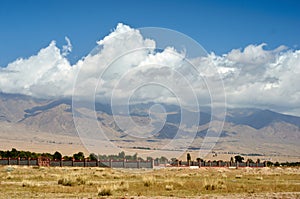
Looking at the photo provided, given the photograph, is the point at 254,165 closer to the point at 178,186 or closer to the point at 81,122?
the point at 81,122

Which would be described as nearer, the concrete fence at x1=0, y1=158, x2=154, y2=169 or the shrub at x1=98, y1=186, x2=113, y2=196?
the shrub at x1=98, y1=186, x2=113, y2=196

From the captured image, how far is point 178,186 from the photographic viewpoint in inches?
1561

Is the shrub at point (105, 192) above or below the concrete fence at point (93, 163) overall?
below

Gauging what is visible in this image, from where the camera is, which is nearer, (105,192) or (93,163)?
(105,192)

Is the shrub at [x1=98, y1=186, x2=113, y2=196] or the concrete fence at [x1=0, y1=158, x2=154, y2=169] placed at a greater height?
the concrete fence at [x1=0, y1=158, x2=154, y2=169]

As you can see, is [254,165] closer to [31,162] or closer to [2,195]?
[31,162]

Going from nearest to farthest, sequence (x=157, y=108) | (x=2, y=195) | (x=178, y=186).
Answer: (x=2, y=195) < (x=178, y=186) < (x=157, y=108)

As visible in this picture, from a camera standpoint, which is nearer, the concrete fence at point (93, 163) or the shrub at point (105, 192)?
the shrub at point (105, 192)

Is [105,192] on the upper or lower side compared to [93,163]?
lower

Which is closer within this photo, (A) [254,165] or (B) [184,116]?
(B) [184,116]

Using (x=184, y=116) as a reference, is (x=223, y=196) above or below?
below

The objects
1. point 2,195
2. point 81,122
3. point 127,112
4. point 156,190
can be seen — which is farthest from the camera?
point 81,122

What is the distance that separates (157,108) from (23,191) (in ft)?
79.3

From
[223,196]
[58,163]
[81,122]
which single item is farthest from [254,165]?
[223,196]
